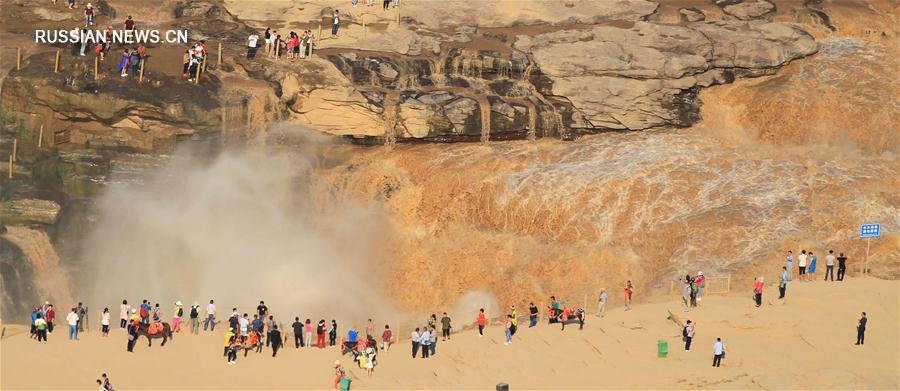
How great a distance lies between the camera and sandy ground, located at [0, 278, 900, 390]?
47.1m

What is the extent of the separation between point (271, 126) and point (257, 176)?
7.41 feet

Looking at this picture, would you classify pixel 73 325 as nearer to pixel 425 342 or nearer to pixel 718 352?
pixel 425 342

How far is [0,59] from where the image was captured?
6384 centimetres

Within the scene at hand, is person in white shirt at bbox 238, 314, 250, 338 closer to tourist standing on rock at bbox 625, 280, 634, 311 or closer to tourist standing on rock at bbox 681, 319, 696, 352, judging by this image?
tourist standing on rock at bbox 625, 280, 634, 311

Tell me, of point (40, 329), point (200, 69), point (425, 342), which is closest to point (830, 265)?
point (425, 342)

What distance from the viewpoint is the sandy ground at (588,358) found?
154 ft

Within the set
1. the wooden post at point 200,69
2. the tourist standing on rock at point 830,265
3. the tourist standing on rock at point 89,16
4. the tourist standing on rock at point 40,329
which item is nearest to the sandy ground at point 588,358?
the tourist standing on rock at point 40,329

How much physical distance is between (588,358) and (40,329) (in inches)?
663

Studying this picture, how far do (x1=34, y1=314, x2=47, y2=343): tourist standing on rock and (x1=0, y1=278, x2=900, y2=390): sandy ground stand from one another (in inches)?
14.3

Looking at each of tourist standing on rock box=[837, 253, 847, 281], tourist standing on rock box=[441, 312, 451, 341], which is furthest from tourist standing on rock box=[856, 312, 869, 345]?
tourist standing on rock box=[441, 312, 451, 341]

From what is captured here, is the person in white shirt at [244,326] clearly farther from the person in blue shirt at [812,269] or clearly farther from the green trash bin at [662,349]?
the person in blue shirt at [812,269]

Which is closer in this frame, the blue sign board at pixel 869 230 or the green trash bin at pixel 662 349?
the green trash bin at pixel 662 349

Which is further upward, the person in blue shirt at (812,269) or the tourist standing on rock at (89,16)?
the tourist standing on rock at (89,16)

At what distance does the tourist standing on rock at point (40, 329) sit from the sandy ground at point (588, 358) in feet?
1.19
